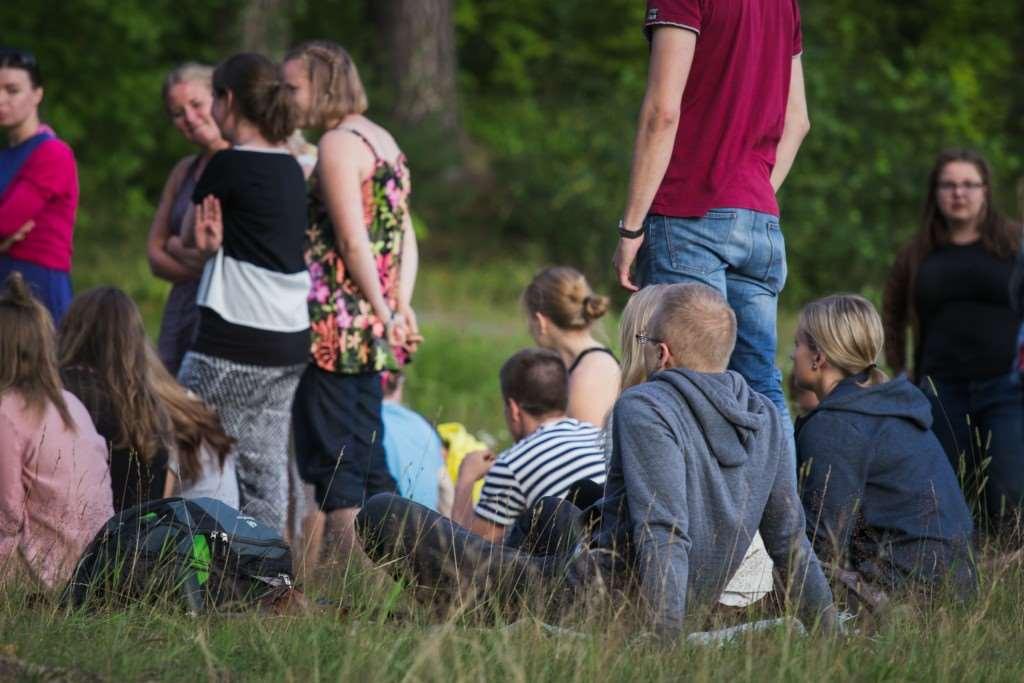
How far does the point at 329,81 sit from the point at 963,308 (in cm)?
280

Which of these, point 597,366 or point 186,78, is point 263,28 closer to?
point 186,78

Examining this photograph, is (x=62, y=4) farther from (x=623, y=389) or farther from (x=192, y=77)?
(x=623, y=389)

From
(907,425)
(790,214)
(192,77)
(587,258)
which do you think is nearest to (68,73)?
(587,258)

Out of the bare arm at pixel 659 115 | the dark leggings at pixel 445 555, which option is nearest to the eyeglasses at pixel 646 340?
the bare arm at pixel 659 115

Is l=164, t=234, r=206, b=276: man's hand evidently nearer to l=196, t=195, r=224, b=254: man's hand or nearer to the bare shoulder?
l=196, t=195, r=224, b=254: man's hand

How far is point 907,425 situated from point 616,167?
1592 cm

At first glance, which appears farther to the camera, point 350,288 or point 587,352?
point 587,352

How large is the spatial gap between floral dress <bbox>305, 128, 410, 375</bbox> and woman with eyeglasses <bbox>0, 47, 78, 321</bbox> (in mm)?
1112

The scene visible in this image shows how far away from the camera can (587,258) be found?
68.1ft

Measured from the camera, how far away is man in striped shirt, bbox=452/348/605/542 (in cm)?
518

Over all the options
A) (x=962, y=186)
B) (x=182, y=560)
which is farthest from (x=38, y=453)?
(x=962, y=186)

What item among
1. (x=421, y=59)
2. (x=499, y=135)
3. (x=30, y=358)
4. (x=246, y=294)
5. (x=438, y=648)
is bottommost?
(x=438, y=648)

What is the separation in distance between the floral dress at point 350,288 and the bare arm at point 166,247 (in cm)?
52

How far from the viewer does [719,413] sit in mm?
4191
